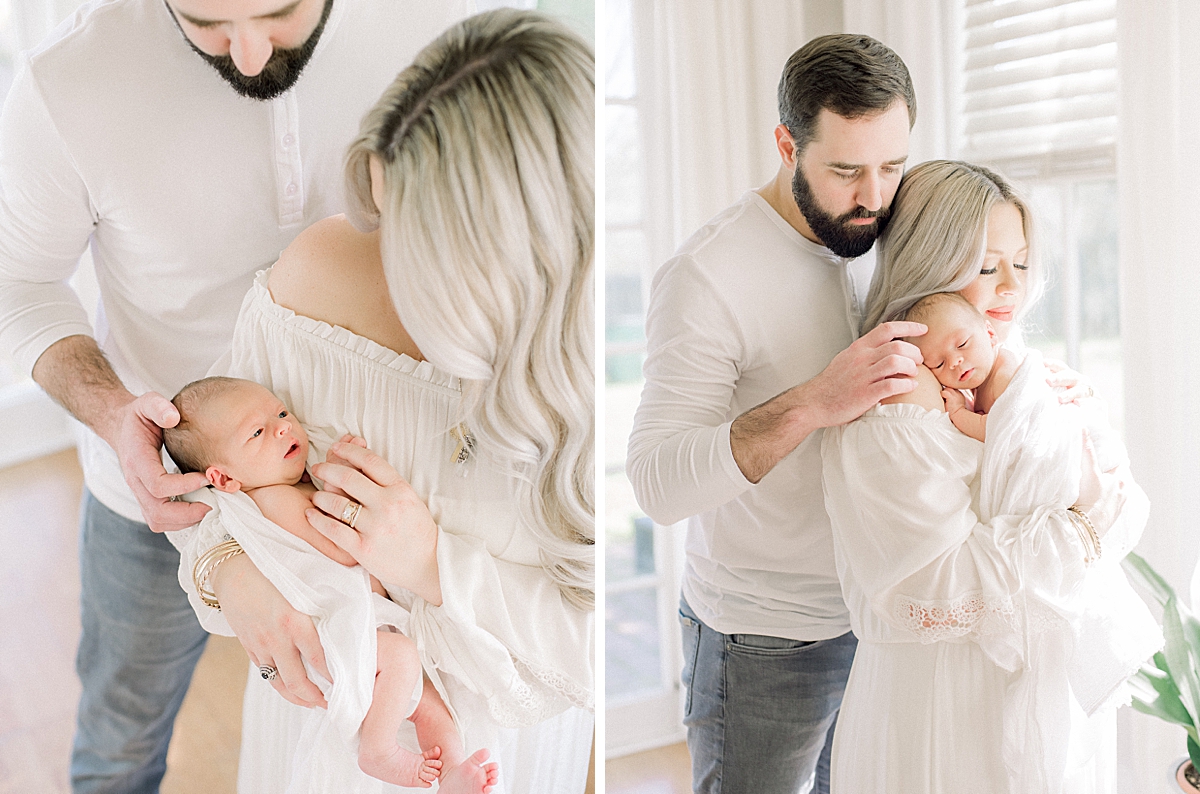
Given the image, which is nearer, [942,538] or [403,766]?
[403,766]

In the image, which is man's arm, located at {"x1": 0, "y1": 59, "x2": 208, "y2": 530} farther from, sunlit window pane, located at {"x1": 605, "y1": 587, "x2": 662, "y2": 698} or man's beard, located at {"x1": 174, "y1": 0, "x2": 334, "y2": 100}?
sunlit window pane, located at {"x1": 605, "y1": 587, "x2": 662, "y2": 698}

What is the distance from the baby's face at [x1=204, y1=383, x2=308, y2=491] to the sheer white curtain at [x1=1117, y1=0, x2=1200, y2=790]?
1.19 meters

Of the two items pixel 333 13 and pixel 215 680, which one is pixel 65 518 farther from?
pixel 333 13

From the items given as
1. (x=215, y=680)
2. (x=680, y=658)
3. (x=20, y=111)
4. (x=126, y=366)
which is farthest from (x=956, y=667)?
(x=20, y=111)

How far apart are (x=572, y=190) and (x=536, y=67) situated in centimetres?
13

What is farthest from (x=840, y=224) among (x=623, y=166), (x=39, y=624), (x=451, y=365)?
(x=39, y=624)

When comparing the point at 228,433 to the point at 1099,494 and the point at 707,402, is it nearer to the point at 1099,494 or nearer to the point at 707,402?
the point at 707,402

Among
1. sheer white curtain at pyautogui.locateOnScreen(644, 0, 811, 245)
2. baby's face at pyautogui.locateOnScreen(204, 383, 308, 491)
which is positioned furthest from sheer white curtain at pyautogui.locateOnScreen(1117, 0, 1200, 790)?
baby's face at pyautogui.locateOnScreen(204, 383, 308, 491)

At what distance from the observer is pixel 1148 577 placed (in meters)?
1.20

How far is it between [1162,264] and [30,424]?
1.46 m

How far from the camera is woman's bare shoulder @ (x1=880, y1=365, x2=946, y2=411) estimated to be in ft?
3.27

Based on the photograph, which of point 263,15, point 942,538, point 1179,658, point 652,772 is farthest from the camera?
point 652,772

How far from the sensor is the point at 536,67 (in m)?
0.82

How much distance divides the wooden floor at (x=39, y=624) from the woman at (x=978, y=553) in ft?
2.44
